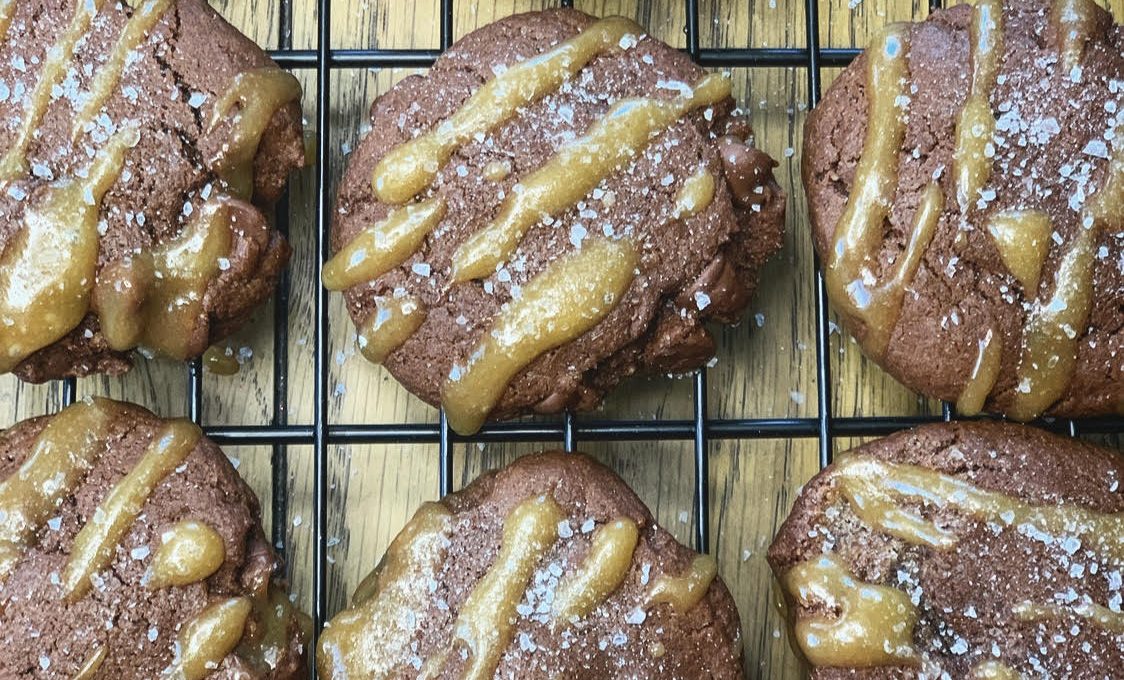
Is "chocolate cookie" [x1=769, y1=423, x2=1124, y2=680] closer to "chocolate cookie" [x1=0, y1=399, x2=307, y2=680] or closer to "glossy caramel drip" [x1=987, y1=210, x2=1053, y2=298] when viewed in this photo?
"glossy caramel drip" [x1=987, y1=210, x2=1053, y2=298]

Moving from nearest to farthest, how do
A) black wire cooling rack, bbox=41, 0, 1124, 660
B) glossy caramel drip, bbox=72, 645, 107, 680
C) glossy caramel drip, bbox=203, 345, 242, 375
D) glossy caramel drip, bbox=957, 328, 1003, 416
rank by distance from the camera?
glossy caramel drip, bbox=72, 645, 107, 680 → glossy caramel drip, bbox=957, 328, 1003, 416 → black wire cooling rack, bbox=41, 0, 1124, 660 → glossy caramel drip, bbox=203, 345, 242, 375

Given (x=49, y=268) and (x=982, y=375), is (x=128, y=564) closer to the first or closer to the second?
(x=49, y=268)

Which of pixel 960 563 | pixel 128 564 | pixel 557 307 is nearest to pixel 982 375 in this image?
pixel 960 563

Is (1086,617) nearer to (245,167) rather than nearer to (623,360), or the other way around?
(623,360)

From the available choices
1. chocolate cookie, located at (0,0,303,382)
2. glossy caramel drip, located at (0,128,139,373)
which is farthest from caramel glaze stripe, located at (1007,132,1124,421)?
glossy caramel drip, located at (0,128,139,373)

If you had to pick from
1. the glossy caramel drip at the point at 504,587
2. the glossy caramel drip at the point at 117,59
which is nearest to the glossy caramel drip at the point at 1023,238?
the glossy caramel drip at the point at 504,587
